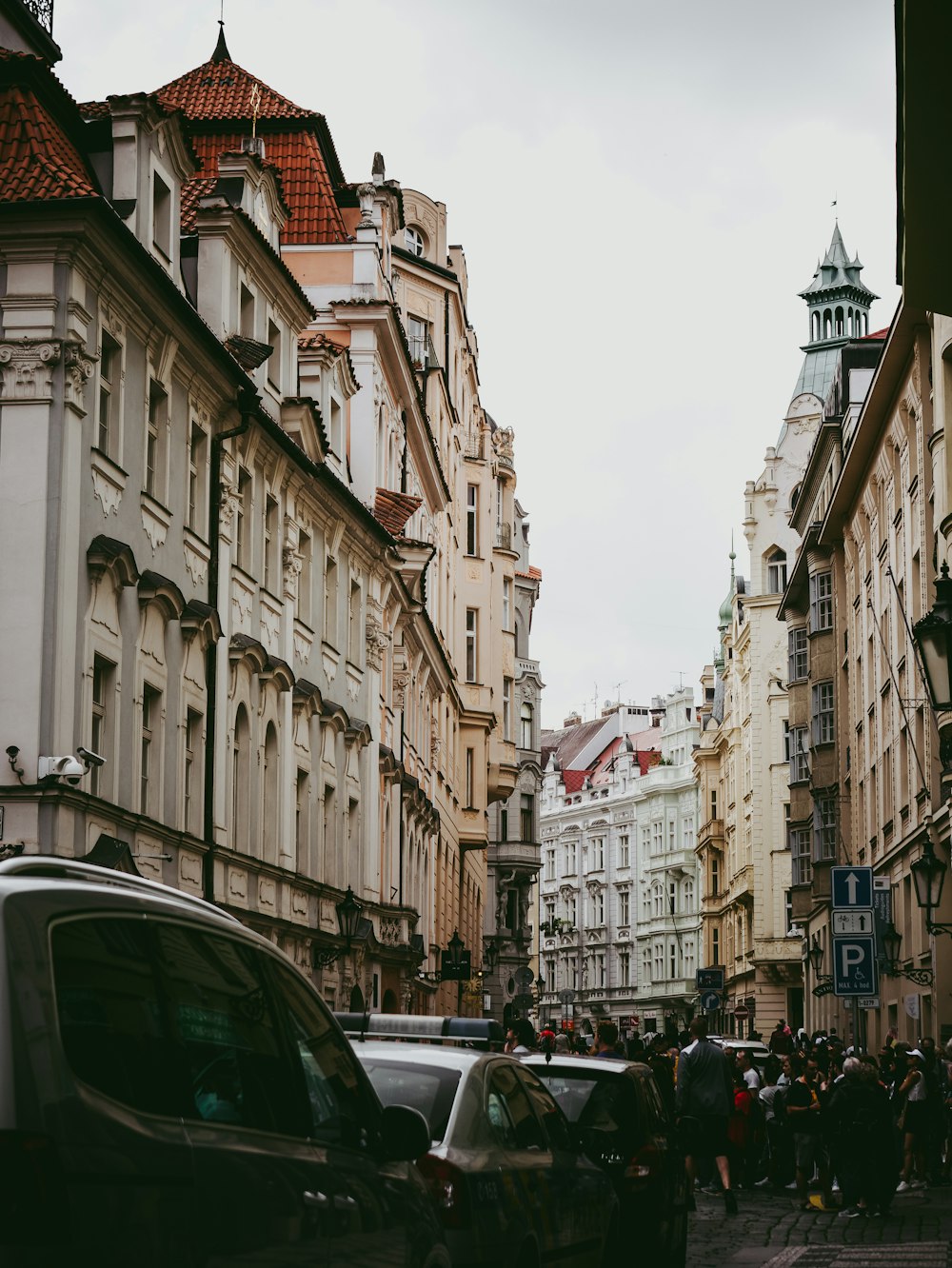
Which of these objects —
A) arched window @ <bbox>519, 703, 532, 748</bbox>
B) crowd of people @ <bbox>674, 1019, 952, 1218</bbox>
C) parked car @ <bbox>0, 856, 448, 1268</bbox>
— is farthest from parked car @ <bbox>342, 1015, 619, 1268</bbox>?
arched window @ <bbox>519, 703, 532, 748</bbox>

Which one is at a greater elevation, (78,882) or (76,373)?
(76,373)

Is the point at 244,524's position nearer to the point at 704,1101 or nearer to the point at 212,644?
the point at 212,644

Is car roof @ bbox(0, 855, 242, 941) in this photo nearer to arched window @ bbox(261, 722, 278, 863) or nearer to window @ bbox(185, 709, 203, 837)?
window @ bbox(185, 709, 203, 837)

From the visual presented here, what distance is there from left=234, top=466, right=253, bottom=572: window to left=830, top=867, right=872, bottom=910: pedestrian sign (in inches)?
389

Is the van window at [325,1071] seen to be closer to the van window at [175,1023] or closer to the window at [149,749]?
the van window at [175,1023]

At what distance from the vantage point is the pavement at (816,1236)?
1593cm

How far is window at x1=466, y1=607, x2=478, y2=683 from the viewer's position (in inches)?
2404

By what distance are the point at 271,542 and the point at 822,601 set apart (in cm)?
3101

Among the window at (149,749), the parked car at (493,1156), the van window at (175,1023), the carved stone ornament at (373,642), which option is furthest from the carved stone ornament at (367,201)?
the van window at (175,1023)

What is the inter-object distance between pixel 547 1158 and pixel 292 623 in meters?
21.5

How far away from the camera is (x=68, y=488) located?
2067cm

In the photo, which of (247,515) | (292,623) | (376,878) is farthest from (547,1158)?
(376,878)

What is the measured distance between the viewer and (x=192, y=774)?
2583 centimetres

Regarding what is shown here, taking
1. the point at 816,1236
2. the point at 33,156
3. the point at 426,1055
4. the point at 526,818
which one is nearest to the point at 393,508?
the point at 33,156
